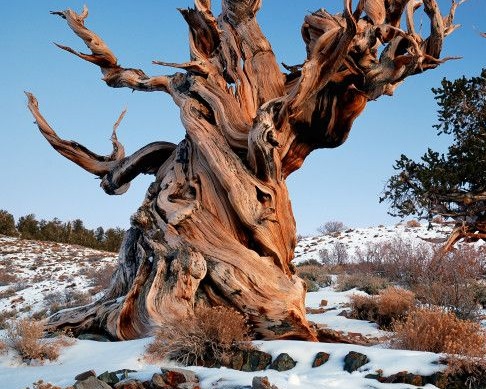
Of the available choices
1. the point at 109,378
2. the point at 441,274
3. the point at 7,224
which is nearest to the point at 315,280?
the point at 441,274

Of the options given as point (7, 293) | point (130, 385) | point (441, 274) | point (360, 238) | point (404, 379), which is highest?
point (360, 238)

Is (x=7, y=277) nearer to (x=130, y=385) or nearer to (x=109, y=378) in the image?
(x=109, y=378)

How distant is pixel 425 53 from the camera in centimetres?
869

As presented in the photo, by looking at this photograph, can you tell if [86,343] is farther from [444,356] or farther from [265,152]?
[444,356]

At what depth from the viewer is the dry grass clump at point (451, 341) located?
498cm

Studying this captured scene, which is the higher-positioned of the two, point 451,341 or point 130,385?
point 451,341

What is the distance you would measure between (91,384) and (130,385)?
345 millimetres

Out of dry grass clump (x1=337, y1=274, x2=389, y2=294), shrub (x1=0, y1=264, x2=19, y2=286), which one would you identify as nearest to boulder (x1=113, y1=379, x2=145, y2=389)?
→ dry grass clump (x1=337, y1=274, x2=389, y2=294)

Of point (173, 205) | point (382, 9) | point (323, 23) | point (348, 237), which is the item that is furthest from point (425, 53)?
point (348, 237)

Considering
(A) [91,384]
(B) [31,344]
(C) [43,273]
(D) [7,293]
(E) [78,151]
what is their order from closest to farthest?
(A) [91,384]
(B) [31,344]
(E) [78,151]
(D) [7,293]
(C) [43,273]

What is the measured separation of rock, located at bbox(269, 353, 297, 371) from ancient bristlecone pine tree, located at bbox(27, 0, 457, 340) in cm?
129

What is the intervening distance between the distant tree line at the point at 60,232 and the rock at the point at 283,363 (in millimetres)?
33748

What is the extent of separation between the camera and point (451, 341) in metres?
5.47

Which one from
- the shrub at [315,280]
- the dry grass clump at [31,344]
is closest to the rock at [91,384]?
the dry grass clump at [31,344]
